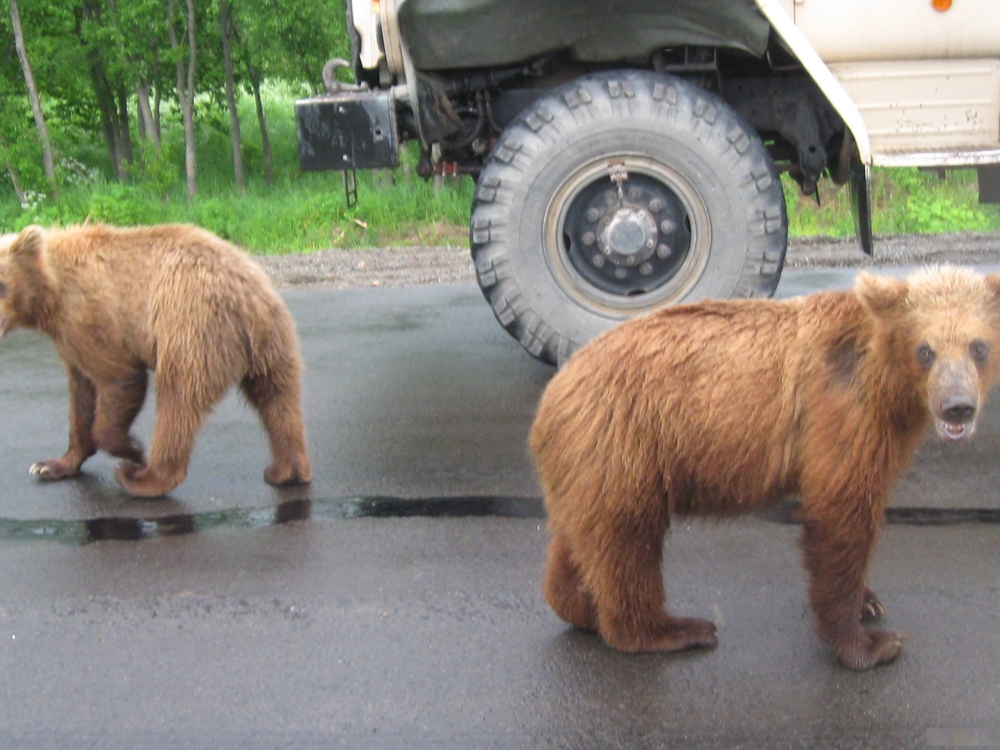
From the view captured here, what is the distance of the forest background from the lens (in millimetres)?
12492

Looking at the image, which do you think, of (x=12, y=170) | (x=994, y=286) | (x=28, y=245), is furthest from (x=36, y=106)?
(x=994, y=286)

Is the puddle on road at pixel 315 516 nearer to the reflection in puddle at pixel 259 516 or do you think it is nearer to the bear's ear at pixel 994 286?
the reflection in puddle at pixel 259 516

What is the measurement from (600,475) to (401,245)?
8771 mm

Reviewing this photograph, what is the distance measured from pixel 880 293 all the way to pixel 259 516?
271 cm

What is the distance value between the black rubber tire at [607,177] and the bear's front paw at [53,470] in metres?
2.40

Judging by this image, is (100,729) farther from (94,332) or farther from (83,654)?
(94,332)

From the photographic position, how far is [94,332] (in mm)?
4969

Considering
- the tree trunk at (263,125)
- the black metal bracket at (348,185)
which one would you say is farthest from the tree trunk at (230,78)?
the black metal bracket at (348,185)

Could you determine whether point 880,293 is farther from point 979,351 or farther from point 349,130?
point 349,130

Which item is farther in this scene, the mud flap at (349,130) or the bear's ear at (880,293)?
the mud flap at (349,130)

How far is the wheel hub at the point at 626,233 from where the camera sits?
20.5 feet

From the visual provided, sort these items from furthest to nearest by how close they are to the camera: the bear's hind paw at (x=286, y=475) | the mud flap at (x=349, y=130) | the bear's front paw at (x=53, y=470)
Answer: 1. the mud flap at (x=349, y=130)
2. the bear's front paw at (x=53, y=470)
3. the bear's hind paw at (x=286, y=475)

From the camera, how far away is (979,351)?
3.17 metres

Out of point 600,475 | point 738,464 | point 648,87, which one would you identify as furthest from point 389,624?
point 648,87
